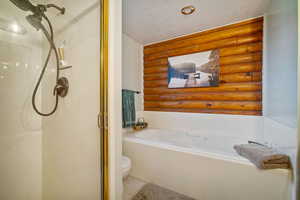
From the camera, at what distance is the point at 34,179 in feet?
4.26

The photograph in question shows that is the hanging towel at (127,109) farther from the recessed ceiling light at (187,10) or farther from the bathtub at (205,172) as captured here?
the recessed ceiling light at (187,10)

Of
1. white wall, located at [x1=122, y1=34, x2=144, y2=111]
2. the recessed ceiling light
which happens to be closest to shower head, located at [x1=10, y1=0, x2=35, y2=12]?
white wall, located at [x1=122, y1=34, x2=144, y2=111]

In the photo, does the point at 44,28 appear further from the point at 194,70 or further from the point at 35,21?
the point at 194,70

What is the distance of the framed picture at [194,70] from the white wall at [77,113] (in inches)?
79.1

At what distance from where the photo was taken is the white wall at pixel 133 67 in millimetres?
2615

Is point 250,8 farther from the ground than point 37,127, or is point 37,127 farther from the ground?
point 250,8

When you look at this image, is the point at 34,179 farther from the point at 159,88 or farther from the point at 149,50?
the point at 149,50

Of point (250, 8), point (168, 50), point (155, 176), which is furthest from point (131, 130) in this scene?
point (250, 8)

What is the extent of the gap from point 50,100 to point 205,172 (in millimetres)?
1757

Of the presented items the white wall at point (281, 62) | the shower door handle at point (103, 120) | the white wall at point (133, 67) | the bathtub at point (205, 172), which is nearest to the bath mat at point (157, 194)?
the bathtub at point (205, 172)

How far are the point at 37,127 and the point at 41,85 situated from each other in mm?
429

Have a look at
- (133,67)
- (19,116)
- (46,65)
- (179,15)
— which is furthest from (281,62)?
(19,116)

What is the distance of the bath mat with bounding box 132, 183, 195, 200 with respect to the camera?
153 cm

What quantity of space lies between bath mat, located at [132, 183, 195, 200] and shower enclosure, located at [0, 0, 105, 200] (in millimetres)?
844
